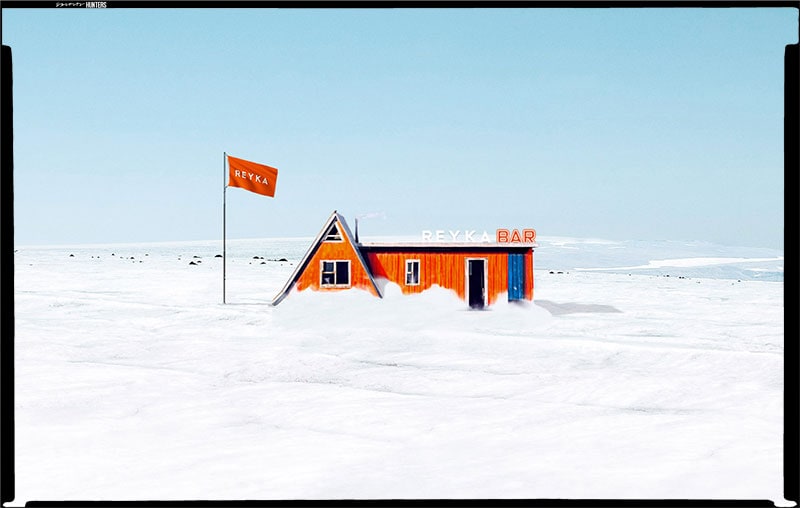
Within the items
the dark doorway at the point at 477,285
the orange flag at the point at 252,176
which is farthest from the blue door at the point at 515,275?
the orange flag at the point at 252,176

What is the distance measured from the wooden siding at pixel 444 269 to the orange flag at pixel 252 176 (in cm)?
443

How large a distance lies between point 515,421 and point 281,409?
2.90 m

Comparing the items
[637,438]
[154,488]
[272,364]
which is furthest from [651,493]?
[272,364]

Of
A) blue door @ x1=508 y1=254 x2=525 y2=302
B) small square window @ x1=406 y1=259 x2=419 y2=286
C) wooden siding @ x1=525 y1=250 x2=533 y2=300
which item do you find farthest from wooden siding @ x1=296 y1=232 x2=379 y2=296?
wooden siding @ x1=525 y1=250 x2=533 y2=300

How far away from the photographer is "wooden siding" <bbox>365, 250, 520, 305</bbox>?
70.7 feet

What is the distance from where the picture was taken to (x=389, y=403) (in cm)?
854

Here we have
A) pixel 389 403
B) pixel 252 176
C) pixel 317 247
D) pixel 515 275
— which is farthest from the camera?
pixel 252 176

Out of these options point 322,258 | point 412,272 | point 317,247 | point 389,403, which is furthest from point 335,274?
point 389,403

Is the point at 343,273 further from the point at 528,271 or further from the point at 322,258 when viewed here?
the point at 528,271

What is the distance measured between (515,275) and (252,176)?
9580 mm

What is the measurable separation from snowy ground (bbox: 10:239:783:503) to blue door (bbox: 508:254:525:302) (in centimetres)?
191

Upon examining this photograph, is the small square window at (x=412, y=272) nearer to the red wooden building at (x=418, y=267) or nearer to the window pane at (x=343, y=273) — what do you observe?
the red wooden building at (x=418, y=267)

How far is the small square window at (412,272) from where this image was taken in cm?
2161

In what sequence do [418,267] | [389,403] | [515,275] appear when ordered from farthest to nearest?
[515,275], [418,267], [389,403]
